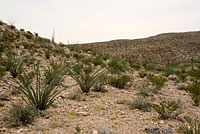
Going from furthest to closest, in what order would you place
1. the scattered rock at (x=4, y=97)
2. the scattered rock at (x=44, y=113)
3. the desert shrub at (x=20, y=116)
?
the scattered rock at (x=4, y=97) < the scattered rock at (x=44, y=113) < the desert shrub at (x=20, y=116)

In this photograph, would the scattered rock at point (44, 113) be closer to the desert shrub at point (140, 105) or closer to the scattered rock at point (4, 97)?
the scattered rock at point (4, 97)

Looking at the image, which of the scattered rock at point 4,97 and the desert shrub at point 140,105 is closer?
the scattered rock at point 4,97

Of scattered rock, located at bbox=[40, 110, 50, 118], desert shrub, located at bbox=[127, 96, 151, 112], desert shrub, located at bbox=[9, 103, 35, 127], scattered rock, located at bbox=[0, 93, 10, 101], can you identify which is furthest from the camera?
desert shrub, located at bbox=[127, 96, 151, 112]

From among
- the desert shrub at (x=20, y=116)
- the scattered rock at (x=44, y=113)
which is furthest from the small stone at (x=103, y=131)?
the desert shrub at (x=20, y=116)

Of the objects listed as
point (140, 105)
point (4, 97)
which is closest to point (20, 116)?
point (4, 97)

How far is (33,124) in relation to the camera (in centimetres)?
275

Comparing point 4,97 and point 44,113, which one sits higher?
point 4,97

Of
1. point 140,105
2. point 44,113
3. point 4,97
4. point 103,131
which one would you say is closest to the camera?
point 103,131

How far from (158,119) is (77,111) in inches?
66.5

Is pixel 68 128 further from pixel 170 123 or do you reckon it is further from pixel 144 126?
pixel 170 123

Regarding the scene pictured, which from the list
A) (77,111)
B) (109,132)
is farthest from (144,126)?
(77,111)

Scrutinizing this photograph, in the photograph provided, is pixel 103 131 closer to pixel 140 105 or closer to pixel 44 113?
pixel 44 113

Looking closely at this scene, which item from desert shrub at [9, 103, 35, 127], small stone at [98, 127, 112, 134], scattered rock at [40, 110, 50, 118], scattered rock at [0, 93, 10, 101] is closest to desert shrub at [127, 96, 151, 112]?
small stone at [98, 127, 112, 134]

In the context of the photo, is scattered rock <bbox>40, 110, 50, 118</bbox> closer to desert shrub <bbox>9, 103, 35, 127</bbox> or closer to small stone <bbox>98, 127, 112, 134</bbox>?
desert shrub <bbox>9, 103, 35, 127</bbox>
